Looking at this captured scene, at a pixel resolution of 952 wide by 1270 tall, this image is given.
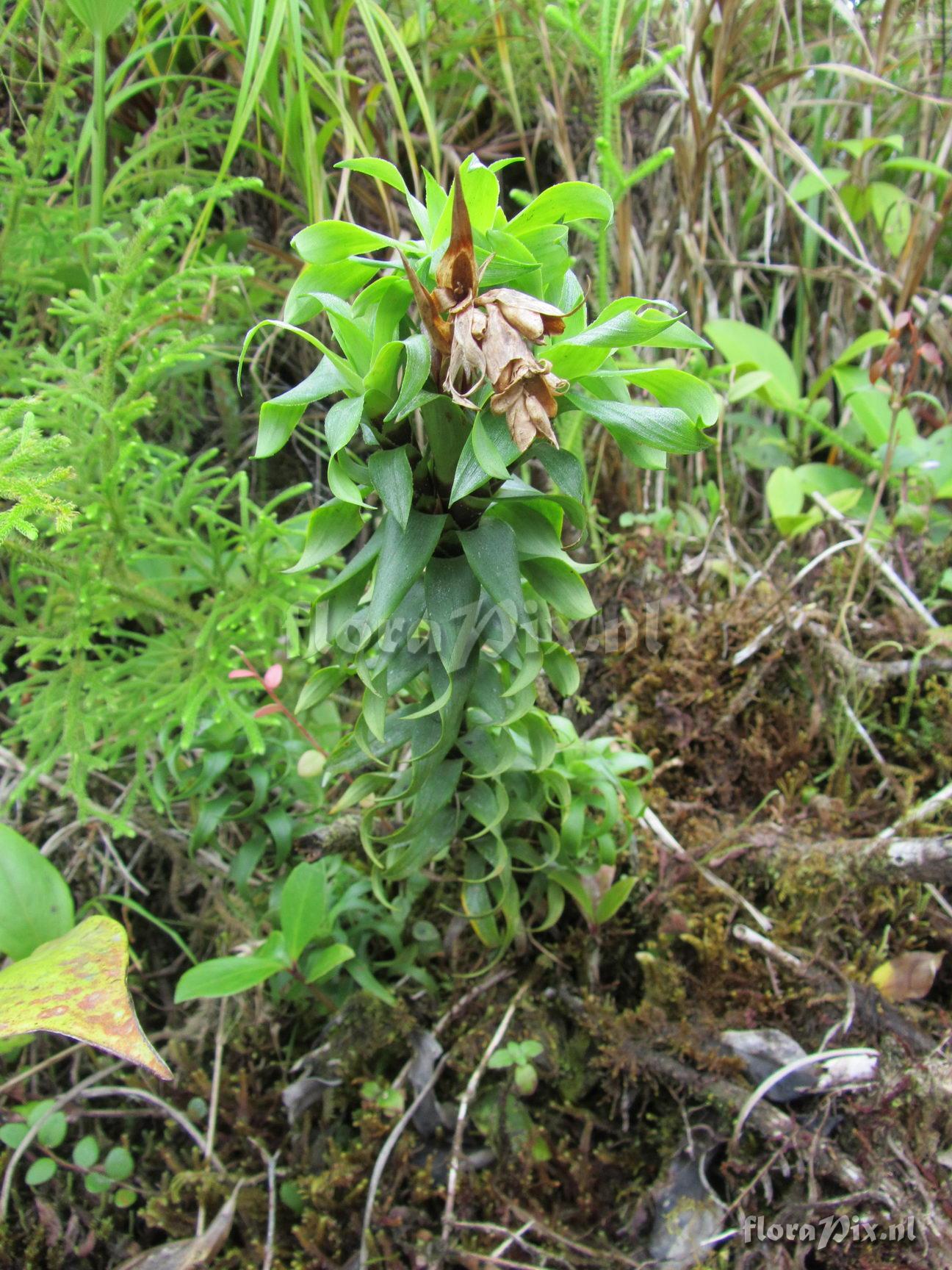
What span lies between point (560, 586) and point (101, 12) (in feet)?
4.03

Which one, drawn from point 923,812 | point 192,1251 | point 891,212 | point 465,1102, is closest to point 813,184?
point 891,212

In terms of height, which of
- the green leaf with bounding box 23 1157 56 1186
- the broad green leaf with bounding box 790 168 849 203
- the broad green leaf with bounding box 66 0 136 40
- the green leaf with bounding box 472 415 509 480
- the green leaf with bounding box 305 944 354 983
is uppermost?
the broad green leaf with bounding box 66 0 136 40

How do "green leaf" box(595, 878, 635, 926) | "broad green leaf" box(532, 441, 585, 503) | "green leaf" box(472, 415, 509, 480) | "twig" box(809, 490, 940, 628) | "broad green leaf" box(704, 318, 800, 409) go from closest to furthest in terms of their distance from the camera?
"green leaf" box(472, 415, 509, 480)
"broad green leaf" box(532, 441, 585, 503)
"green leaf" box(595, 878, 635, 926)
"twig" box(809, 490, 940, 628)
"broad green leaf" box(704, 318, 800, 409)

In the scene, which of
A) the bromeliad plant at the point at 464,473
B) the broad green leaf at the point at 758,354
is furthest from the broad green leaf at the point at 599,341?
the broad green leaf at the point at 758,354

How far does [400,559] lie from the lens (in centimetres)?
78

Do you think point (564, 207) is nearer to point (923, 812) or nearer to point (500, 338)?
point (500, 338)

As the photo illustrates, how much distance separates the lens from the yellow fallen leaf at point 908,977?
117 centimetres

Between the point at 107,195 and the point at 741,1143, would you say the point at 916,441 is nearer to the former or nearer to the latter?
the point at 741,1143

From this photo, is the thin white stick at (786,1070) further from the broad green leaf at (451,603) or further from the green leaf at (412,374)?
the green leaf at (412,374)

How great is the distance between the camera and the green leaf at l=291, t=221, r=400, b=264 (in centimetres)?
73

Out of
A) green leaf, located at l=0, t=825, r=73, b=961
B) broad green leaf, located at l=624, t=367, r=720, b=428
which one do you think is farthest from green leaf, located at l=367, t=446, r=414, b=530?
green leaf, located at l=0, t=825, r=73, b=961

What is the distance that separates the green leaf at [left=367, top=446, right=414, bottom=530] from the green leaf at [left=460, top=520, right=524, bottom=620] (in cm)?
8

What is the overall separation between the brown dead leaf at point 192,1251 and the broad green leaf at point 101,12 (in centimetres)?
174

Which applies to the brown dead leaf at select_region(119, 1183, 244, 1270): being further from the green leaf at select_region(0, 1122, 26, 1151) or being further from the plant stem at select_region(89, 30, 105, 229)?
the plant stem at select_region(89, 30, 105, 229)
